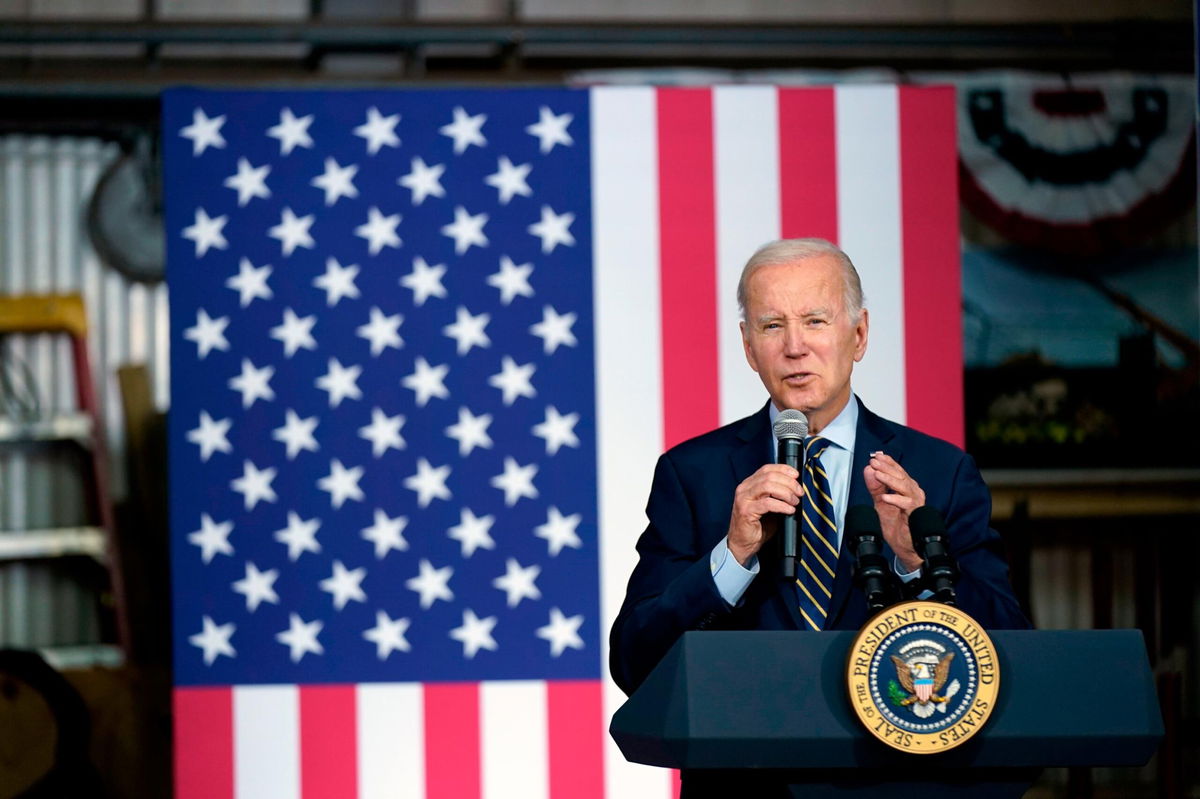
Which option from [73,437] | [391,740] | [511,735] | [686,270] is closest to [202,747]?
[391,740]

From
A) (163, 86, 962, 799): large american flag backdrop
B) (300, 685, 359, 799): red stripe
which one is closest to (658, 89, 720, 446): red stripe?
(163, 86, 962, 799): large american flag backdrop

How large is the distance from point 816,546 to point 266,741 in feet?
7.49

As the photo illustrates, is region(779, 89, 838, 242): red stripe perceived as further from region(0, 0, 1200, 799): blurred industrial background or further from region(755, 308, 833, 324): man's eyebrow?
region(0, 0, 1200, 799): blurred industrial background

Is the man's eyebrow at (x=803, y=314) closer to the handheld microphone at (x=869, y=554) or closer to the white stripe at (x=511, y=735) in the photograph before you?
the handheld microphone at (x=869, y=554)

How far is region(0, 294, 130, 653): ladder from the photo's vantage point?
6316 mm

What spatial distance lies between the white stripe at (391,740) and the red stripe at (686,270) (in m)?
0.97

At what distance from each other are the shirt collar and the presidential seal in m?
0.53

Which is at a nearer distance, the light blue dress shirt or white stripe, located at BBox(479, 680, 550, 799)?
the light blue dress shirt

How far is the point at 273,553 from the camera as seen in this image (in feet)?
12.5

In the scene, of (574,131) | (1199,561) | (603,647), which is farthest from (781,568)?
(1199,561)

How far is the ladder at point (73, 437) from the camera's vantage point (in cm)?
632

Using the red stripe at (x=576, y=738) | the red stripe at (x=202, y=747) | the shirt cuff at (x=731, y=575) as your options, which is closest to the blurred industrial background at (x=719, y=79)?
the red stripe at (x=202, y=747)

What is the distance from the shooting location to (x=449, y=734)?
149 inches

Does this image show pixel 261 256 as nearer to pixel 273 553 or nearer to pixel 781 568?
pixel 273 553
